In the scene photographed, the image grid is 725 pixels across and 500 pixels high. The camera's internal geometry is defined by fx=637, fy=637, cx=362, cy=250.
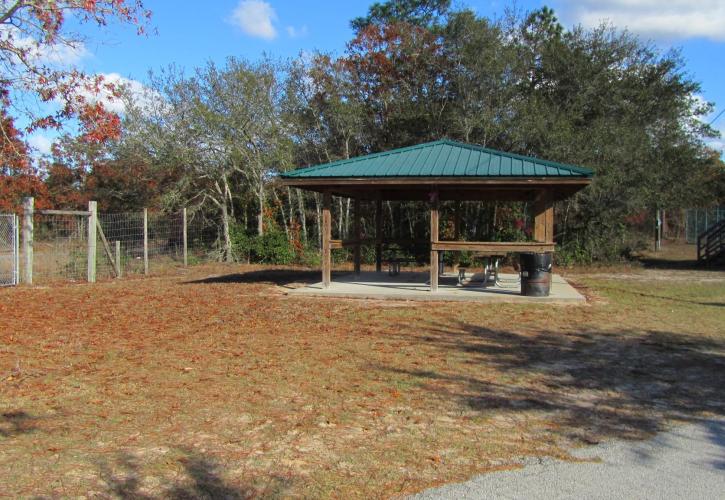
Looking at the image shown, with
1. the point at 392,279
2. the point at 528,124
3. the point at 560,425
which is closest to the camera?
the point at 560,425

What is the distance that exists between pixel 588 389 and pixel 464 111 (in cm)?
1638

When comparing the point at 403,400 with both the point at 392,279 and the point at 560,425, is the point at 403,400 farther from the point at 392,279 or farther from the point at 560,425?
the point at 392,279

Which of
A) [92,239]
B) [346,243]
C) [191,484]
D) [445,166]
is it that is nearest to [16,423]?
[191,484]

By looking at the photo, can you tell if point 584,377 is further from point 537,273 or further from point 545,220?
point 545,220

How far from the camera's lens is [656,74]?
75.0 ft

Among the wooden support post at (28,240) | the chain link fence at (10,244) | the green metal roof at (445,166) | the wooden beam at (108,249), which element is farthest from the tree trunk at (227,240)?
the green metal roof at (445,166)

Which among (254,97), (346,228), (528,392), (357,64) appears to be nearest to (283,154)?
(254,97)

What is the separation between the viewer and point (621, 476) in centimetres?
384

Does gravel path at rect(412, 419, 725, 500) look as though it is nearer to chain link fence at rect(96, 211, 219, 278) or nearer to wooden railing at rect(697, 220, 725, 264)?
chain link fence at rect(96, 211, 219, 278)

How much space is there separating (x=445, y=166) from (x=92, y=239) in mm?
9019

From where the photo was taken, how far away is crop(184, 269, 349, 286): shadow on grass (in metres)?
15.8

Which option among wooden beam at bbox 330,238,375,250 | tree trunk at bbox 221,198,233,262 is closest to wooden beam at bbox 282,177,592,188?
wooden beam at bbox 330,238,375,250

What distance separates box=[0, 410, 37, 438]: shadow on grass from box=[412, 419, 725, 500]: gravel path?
2.97m

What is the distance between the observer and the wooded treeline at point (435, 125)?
2059 cm
